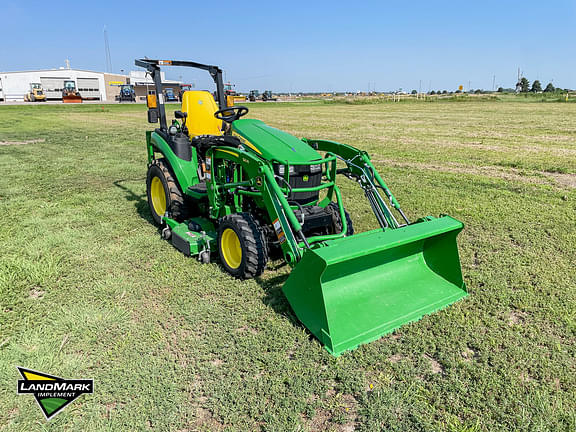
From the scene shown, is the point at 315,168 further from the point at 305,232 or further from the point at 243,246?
the point at 243,246

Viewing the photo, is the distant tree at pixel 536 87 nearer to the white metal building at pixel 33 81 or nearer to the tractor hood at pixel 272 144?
the white metal building at pixel 33 81

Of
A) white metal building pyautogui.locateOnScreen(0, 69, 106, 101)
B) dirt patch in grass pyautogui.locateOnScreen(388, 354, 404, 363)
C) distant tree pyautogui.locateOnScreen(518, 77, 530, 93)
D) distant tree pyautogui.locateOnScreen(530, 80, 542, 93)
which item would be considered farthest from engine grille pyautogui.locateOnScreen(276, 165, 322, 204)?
distant tree pyautogui.locateOnScreen(530, 80, 542, 93)

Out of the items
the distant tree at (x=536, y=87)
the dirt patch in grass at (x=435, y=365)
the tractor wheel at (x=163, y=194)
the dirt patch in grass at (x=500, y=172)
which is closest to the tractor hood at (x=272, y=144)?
the tractor wheel at (x=163, y=194)

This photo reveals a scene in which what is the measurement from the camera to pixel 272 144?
14.3 feet

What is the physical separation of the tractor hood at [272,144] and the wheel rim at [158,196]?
1643mm

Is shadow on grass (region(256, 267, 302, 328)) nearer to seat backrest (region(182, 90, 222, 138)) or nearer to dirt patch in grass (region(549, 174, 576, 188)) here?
seat backrest (region(182, 90, 222, 138))

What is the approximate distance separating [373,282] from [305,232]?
0.99 m

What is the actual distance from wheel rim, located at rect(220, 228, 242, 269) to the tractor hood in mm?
889

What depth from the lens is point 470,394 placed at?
2713mm

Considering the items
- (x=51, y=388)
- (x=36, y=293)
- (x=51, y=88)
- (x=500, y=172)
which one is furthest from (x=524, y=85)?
(x=51, y=388)

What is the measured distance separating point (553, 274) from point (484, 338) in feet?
5.56

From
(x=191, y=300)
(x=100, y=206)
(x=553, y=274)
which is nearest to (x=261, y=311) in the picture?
(x=191, y=300)

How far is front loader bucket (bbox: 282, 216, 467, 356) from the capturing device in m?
3.19

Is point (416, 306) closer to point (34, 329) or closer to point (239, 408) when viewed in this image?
point (239, 408)
